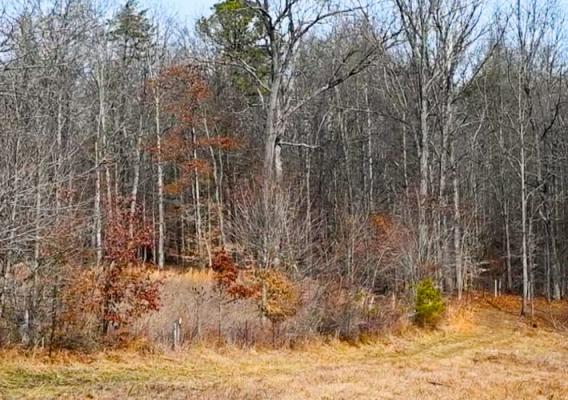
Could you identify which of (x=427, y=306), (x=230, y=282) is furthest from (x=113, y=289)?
(x=427, y=306)

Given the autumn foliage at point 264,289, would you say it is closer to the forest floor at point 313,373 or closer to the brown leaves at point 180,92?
the forest floor at point 313,373

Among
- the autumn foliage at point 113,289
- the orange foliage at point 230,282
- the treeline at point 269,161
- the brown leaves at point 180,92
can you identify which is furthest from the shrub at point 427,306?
the brown leaves at point 180,92

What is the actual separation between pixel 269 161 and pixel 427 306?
5.96 metres

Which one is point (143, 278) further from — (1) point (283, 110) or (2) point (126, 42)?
(2) point (126, 42)

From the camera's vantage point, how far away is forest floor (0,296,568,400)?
34.1 ft

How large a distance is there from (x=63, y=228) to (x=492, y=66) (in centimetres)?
2619

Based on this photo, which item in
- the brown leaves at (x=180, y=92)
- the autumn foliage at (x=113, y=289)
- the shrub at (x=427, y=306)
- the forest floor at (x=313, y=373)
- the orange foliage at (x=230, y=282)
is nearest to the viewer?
the forest floor at (x=313, y=373)

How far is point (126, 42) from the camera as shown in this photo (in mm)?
34406

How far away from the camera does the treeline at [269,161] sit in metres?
13.7

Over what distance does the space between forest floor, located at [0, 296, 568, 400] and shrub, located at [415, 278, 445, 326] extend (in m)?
1.39

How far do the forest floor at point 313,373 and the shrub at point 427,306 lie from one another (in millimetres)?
1393

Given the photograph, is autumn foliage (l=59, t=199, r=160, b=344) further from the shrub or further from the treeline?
the shrub

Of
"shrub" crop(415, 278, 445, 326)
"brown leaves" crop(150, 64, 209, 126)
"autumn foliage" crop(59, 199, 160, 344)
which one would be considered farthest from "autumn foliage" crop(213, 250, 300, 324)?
"brown leaves" crop(150, 64, 209, 126)

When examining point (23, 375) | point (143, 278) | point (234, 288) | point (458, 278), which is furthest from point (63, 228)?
point (458, 278)
